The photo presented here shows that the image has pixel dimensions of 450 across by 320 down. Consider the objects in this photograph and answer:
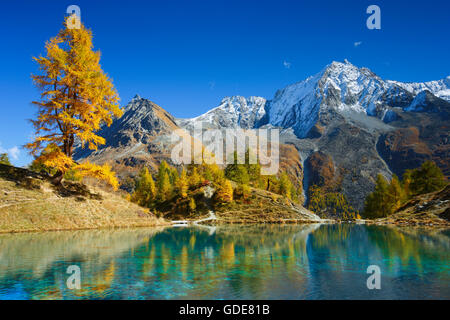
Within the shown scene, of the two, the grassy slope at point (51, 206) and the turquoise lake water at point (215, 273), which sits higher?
the grassy slope at point (51, 206)

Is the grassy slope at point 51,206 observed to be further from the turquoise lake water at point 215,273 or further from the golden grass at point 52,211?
the turquoise lake water at point 215,273

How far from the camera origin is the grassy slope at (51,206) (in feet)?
94.4

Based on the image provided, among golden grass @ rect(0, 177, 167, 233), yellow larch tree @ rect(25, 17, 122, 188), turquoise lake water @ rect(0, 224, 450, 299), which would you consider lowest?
turquoise lake water @ rect(0, 224, 450, 299)

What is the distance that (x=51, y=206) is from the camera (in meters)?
31.3

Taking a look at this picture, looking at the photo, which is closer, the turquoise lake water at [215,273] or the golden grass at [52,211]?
the turquoise lake water at [215,273]

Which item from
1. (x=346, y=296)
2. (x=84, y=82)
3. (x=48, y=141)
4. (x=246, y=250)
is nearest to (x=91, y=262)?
(x=246, y=250)

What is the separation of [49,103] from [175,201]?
133 ft

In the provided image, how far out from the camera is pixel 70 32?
34125 mm

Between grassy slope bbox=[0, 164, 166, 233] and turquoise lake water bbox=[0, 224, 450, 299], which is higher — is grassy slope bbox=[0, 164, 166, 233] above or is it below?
above

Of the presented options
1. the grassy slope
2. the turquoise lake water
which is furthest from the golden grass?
the turquoise lake water

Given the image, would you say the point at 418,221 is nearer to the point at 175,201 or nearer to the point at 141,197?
the point at 175,201

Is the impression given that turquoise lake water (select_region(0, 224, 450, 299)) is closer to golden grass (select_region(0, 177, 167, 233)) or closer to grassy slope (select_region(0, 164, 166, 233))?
golden grass (select_region(0, 177, 167, 233))

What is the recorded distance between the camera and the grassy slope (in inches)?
1132

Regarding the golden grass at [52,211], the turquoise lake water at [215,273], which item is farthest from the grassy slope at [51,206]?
the turquoise lake water at [215,273]
